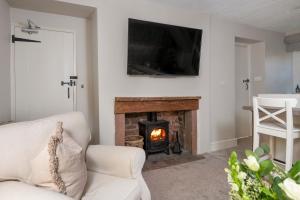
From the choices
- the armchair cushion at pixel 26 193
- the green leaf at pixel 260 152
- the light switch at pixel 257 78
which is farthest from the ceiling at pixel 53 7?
the light switch at pixel 257 78

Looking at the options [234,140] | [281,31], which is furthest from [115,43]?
[281,31]

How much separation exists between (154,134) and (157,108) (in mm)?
424

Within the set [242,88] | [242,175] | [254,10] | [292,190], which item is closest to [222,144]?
[242,88]

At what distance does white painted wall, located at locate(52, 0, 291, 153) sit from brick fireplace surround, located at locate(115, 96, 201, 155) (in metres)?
0.10

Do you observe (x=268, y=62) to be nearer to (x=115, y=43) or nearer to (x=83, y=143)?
(x=115, y=43)

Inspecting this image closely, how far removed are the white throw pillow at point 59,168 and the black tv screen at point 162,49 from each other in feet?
5.81

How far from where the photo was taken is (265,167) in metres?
0.58

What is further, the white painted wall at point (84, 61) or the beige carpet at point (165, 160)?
the white painted wall at point (84, 61)

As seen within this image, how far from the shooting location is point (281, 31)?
4.64 metres

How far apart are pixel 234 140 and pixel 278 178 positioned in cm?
366

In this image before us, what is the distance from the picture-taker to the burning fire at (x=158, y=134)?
3146mm

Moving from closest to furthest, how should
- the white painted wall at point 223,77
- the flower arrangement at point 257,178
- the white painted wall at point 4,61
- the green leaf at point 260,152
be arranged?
the flower arrangement at point 257,178, the green leaf at point 260,152, the white painted wall at point 4,61, the white painted wall at point 223,77

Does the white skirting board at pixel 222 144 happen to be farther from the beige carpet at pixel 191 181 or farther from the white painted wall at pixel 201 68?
the beige carpet at pixel 191 181

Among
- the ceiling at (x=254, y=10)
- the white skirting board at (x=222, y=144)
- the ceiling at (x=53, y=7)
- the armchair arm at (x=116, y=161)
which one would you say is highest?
the ceiling at (x=254, y=10)
